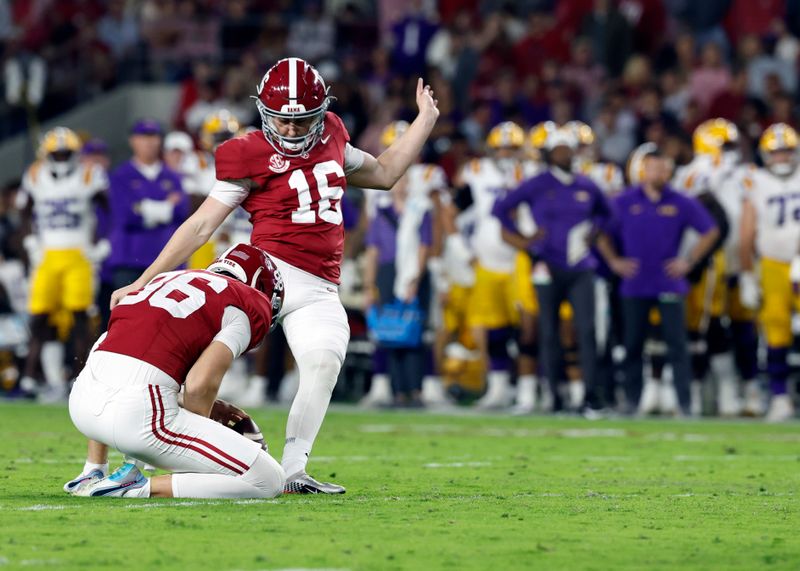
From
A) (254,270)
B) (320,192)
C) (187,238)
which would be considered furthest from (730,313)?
(254,270)

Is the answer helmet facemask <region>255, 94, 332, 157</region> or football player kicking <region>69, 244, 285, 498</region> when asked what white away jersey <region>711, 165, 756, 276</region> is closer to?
helmet facemask <region>255, 94, 332, 157</region>

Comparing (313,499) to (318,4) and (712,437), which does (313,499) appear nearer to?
(712,437)

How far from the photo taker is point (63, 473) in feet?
28.5

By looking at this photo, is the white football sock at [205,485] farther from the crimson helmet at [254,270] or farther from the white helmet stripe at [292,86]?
the white helmet stripe at [292,86]

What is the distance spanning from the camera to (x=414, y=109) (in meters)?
20.4

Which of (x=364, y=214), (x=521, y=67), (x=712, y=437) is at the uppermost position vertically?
(x=521, y=67)

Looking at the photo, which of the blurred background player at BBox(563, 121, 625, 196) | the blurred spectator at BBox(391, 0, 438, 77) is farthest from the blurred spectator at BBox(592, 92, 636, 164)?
the blurred spectator at BBox(391, 0, 438, 77)

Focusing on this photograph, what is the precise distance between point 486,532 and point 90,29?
18906 millimetres

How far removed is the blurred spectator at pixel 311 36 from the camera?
75.4 feet

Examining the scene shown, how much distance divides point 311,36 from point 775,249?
1008 cm

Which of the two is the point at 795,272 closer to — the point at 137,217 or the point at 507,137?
the point at 507,137

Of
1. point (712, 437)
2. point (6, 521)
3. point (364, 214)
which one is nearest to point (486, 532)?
point (6, 521)

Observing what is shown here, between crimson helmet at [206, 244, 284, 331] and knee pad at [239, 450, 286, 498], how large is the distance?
23.3 inches

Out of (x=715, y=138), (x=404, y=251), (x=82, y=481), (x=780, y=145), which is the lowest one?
(x=82, y=481)
